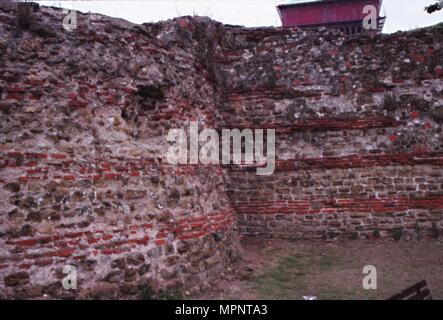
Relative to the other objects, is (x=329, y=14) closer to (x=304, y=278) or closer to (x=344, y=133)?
(x=344, y=133)

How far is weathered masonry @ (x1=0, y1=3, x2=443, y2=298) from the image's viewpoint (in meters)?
4.16

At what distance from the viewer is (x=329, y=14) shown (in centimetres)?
1739

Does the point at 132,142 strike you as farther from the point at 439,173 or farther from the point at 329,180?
the point at 439,173

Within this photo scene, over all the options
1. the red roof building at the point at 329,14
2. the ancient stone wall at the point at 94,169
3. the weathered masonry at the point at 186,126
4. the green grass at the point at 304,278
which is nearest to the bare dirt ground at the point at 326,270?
the green grass at the point at 304,278

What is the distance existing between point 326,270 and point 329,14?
48.7 feet

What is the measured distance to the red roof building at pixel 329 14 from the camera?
17094mm

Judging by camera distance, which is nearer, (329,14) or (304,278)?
(304,278)

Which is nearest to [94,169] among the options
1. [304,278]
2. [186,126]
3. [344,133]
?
[186,126]

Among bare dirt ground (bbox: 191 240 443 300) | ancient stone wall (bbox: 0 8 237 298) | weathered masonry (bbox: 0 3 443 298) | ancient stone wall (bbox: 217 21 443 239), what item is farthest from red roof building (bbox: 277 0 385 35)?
ancient stone wall (bbox: 0 8 237 298)

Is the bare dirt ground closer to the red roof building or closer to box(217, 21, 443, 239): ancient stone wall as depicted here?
box(217, 21, 443, 239): ancient stone wall

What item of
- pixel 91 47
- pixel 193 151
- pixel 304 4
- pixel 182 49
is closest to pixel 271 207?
pixel 193 151

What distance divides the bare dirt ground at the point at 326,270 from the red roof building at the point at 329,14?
13020 millimetres

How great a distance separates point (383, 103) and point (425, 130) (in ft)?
3.03

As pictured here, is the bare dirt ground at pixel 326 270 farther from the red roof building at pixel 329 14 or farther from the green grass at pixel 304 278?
the red roof building at pixel 329 14
